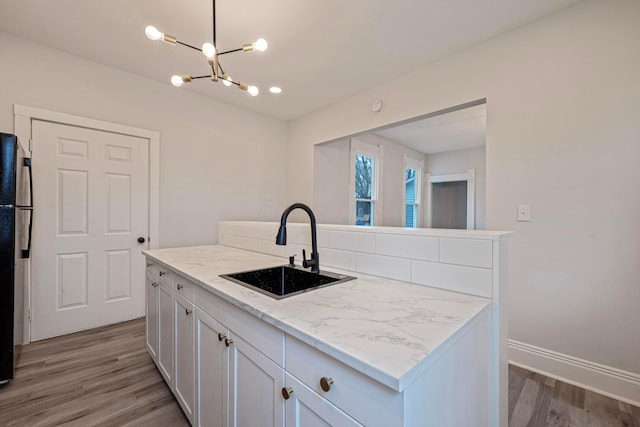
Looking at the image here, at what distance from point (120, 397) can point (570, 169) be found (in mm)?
3444

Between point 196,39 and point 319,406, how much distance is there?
111 inches

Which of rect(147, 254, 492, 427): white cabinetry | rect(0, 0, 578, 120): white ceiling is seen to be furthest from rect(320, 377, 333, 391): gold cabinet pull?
rect(0, 0, 578, 120): white ceiling

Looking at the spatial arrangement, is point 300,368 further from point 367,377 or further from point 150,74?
point 150,74

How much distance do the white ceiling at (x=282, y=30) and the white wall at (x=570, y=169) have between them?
0.86 feet

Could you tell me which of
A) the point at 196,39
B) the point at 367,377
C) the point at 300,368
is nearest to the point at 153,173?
the point at 196,39

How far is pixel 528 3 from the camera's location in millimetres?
1928

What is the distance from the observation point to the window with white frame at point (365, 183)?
4.42m

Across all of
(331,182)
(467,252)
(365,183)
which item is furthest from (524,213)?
(365,183)

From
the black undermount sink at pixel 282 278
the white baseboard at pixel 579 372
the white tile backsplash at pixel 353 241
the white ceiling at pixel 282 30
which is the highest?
the white ceiling at pixel 282 30

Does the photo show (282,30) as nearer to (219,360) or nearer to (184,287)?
(184,287)

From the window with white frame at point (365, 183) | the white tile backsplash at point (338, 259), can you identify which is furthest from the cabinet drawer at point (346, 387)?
the window with white frame at point (365, 183)

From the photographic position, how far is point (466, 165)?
5.61m

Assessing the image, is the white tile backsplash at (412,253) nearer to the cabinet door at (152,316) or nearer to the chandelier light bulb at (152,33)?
the cabinet door at (152,316)

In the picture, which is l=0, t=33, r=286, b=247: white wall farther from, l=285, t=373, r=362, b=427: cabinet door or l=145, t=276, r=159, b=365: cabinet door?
l=285, t=373, r=362, b=427: cabinet door
